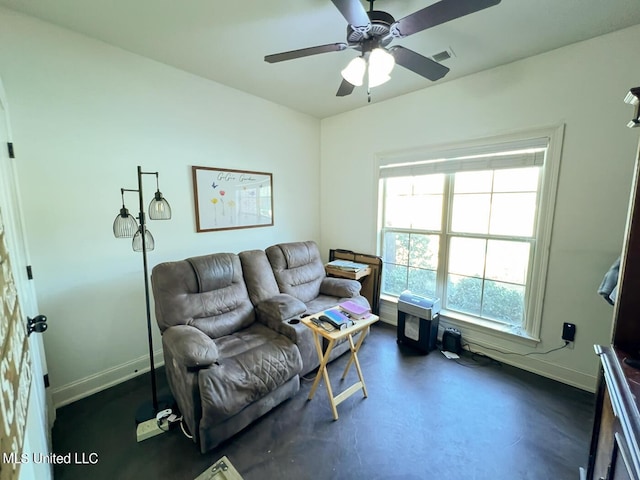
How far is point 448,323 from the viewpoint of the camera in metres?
2.87

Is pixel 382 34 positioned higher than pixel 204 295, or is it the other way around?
pixel 382 34

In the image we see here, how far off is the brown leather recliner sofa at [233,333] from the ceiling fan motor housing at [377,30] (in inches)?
75.3

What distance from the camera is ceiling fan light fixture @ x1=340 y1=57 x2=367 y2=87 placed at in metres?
1.56

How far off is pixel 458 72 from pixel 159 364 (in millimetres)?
3955

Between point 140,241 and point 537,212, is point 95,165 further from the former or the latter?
point 537,212

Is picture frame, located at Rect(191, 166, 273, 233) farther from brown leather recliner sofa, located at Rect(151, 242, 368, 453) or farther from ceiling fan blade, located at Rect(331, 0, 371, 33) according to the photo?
ceiling fan blade, located at Rect(331, 0, 371, 33)

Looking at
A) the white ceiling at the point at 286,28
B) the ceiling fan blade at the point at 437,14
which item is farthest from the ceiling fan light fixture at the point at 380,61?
the white ceiling at the point at 286,28

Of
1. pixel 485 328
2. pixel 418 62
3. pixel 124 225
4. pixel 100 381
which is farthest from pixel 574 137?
pixel 100 381

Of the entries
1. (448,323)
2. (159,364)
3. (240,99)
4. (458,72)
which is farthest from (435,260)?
(159,364)

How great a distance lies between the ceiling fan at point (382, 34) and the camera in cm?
119

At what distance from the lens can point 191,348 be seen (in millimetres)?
1620

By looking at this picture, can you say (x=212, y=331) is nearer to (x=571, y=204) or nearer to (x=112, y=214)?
(x=112, y=214)

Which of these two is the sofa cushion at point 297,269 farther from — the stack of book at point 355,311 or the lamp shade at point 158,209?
the lamp shade at point 158,209

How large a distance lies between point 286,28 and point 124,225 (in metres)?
1.81
